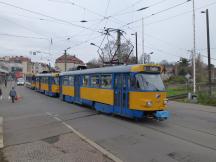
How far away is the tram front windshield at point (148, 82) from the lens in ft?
42.9

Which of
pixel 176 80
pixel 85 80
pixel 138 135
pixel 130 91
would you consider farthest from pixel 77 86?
pixel 176 80

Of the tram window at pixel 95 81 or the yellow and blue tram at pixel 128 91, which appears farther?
the tram window at pixel 95 81

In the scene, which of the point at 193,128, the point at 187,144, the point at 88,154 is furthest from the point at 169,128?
the point at 88,154

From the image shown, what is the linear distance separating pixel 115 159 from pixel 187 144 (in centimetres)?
277

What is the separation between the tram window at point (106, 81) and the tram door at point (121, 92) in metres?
0.67

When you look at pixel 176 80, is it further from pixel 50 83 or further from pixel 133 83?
pixel 133 83

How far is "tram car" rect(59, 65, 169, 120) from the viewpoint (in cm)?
1295

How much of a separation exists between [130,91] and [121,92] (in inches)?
36.8

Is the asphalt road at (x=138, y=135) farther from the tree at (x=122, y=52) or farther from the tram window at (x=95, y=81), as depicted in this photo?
the tree at (x=122, y=52)

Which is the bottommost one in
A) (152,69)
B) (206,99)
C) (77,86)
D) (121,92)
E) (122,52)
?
(206,99)

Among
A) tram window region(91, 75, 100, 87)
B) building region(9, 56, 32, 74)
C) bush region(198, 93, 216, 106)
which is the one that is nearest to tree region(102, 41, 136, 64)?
bush region(198, 93, 216, 106)

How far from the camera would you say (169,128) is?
39.7 ft

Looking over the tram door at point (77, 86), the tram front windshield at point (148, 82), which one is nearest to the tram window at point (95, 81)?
the tram door at point (77, 86)

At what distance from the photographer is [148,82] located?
43.5 feet
